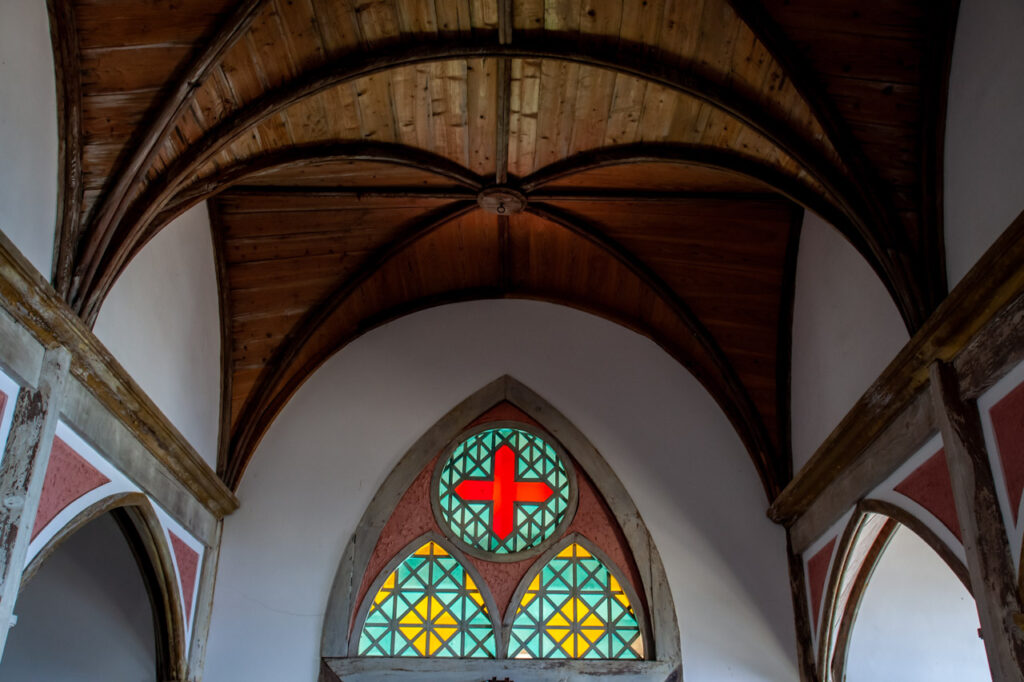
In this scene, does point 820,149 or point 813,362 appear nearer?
point 820,149

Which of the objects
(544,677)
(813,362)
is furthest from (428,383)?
(813,362)

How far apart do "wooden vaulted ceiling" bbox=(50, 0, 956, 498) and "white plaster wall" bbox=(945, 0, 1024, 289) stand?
147mm

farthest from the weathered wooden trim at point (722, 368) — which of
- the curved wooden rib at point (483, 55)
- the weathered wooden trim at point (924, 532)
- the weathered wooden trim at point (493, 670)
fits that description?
the curved wooden rib at point (483, 55)

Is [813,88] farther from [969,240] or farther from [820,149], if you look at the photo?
[969,240]

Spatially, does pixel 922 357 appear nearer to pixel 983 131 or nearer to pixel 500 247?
pixel 983 131

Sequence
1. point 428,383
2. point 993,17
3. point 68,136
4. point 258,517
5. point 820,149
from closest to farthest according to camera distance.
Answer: point 993,17
point 68,136
point 820,149
point 258,517
point 428,383

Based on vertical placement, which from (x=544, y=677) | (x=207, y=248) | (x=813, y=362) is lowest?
(x=544, y=677)

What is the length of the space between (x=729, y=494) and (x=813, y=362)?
4.37ft

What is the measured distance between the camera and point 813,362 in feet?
22.4

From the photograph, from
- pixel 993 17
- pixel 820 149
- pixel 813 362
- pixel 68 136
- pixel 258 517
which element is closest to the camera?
pixel 993 17

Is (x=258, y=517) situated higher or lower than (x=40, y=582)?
higher

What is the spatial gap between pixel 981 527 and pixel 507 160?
3813 millimetres

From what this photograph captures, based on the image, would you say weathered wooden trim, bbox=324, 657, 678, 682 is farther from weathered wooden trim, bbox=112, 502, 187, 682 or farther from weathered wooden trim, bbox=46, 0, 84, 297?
weathered wooden trim, bbox=46, 0, 84, 297

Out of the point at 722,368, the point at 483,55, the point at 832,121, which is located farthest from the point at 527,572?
the point at 832,121
